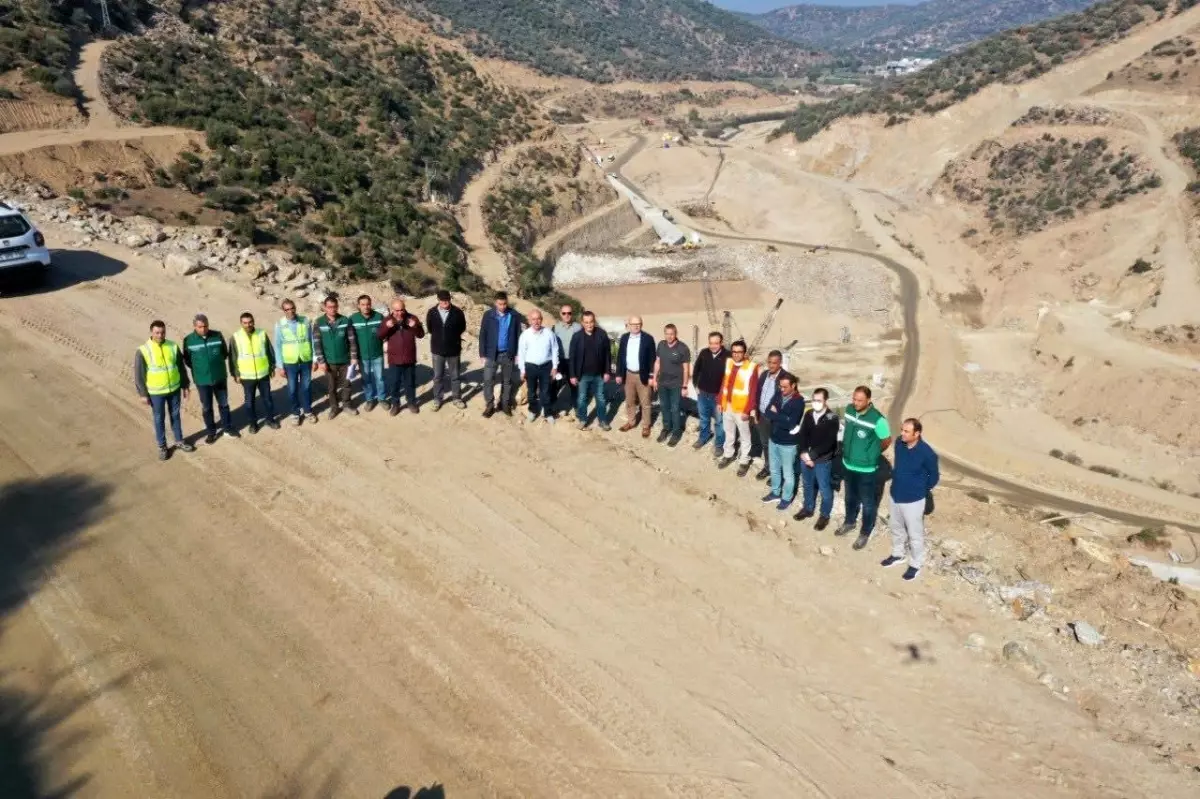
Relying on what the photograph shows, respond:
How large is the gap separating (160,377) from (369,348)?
2.54m

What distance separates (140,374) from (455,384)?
3.84 meters

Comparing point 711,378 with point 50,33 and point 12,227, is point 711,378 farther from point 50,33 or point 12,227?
A: point 50,33

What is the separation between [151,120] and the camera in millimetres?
29297

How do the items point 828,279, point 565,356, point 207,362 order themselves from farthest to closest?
point 828,279, point 565,356, point 207,362

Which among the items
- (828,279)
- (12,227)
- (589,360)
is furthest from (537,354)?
(828,279)

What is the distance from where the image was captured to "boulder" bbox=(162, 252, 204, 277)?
51.6 feet

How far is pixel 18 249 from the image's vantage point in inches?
547

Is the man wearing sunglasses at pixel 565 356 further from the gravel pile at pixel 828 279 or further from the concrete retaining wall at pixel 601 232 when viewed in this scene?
the gravel pile at pixel 828 279

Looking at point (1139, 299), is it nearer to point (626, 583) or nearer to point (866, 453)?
point (866, 453)

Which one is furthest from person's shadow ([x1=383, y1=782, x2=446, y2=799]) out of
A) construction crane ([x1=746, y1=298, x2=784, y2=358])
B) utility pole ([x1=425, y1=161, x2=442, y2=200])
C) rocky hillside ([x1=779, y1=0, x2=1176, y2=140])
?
rocky hillside ([x1=779, y1=0, x2=1176, y2=140])

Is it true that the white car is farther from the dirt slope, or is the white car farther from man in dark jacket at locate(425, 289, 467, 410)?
the dirt slope

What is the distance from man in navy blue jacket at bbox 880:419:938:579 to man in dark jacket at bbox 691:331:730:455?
8.39ft

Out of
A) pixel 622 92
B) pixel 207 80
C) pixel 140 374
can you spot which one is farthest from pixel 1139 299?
pixel 622 92

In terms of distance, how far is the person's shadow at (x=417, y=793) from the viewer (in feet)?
18.1
